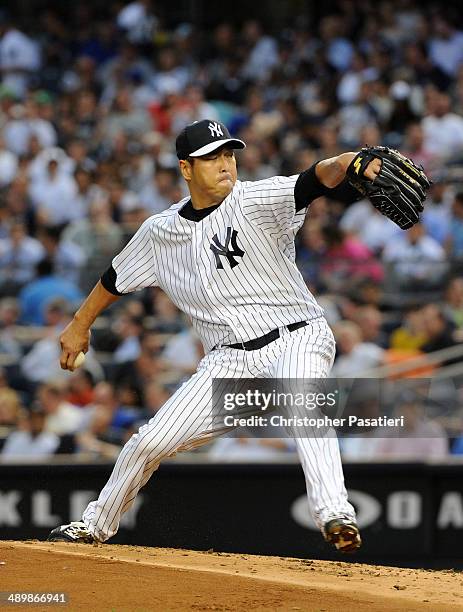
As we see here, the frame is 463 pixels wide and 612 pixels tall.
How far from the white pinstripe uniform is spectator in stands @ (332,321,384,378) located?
3.71 m

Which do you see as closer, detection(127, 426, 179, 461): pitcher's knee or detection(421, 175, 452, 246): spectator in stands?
detection(127, 426, 179, 461): pitcher's knee

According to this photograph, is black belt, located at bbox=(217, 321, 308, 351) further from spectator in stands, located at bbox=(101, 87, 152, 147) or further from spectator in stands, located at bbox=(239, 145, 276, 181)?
spectator in stands, located at bbox=(101, 87, 152, 147)

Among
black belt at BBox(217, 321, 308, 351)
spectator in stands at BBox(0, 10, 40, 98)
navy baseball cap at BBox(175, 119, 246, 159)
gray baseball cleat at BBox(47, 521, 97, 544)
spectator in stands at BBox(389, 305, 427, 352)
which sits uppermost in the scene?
spectator in stands at BBox(0, 10, 40, 98)

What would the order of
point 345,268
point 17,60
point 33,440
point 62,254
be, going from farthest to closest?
point 17,60 < point 62,254 < point 345,268 < point 33,440

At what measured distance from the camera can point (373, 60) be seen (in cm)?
1288

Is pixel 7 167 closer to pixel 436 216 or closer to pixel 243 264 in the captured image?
pixel 436 216

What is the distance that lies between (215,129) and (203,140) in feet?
0.24

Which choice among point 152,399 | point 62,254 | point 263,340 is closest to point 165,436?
point 263,340

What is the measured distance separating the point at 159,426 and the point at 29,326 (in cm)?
548

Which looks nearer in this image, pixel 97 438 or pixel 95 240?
pixel 97 438

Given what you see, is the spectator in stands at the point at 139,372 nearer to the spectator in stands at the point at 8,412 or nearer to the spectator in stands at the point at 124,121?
the spectator in stands at the point at 8,412

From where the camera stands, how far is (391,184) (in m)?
4.64

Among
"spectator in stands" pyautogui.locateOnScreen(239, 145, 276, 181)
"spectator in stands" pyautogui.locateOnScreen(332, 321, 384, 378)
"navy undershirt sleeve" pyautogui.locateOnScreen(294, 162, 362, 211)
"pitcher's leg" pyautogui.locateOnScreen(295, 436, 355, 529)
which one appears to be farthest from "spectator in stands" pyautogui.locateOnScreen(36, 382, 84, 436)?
"navy undershirt sleeve" pyautogui.locateOnScreen(294, 162, 362, 211)

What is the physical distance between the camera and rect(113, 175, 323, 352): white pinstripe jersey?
4.96m
